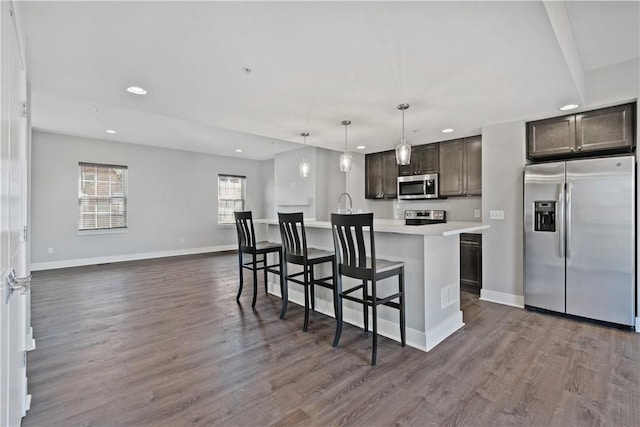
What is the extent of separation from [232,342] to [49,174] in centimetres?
573

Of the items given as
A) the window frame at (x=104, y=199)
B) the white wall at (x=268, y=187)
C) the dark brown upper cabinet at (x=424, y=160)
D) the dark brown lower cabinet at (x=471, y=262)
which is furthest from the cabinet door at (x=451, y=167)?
the window frame at (x=104, y=199)

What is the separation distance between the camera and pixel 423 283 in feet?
8.75

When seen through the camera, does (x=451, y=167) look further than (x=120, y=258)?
No

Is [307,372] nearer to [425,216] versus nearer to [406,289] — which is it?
[406,289]

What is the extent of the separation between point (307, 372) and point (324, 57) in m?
2.31

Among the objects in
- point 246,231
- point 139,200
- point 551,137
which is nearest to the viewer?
point 551,137

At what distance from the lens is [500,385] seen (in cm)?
209

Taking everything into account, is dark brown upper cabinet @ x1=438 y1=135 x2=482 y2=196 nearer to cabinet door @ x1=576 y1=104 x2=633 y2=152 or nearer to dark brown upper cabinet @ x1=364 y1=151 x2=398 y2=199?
dark brown upper cabinet @ x1=364 y1=151 x2=398 y2=199

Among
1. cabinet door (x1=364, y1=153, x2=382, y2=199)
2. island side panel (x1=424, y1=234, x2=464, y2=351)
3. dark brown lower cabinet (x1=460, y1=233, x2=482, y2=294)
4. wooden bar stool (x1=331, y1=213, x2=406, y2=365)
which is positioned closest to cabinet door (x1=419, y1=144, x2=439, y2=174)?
cabinet door (x1=364, y1=153, x2=382, y2=199)

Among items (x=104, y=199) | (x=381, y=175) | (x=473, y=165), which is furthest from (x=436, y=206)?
(x=104, y=199)

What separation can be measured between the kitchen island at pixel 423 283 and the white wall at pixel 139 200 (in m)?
5.73

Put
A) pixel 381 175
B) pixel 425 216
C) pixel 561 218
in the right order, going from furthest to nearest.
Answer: pixel 381 175 → pixel 425 216 → pixel 561 218

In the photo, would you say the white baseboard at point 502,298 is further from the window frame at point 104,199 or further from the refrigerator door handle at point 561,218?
the window frame at point 104,199

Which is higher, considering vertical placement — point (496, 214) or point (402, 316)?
point (496, 214)
